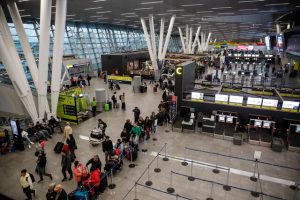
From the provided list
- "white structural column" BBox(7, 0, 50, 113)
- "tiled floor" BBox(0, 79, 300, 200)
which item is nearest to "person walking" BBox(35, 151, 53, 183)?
"tiled floor" BBox(0, 79, 300, 200)

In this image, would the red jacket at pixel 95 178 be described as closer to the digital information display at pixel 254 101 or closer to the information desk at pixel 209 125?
the information desk at pixel 209 125

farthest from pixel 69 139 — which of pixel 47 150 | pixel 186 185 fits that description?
pixel 186 185

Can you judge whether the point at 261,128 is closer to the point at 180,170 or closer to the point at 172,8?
the point at 180,170

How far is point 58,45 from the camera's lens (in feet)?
44.4

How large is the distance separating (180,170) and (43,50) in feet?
34.5

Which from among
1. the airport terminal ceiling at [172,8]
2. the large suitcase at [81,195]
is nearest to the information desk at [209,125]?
the large suitcase at [81,195]

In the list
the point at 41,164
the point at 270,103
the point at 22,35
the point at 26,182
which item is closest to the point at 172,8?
the point at 270,103

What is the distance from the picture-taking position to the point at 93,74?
3503cm

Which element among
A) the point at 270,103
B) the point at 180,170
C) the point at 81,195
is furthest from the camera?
the point at 270,103

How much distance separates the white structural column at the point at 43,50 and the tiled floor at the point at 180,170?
2770 millimetres

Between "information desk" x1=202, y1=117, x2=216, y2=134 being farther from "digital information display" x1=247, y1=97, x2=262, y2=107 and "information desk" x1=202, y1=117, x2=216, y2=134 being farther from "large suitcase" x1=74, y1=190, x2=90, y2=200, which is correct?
"large suitcase" x1=74, y1=190, x2=90, y2=200

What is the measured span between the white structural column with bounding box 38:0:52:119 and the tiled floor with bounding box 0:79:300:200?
277 centimetres

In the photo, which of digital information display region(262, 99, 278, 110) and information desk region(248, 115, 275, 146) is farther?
digital information display region(262, 99, 278, 110)

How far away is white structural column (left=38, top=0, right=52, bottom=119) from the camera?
39.2 ft
